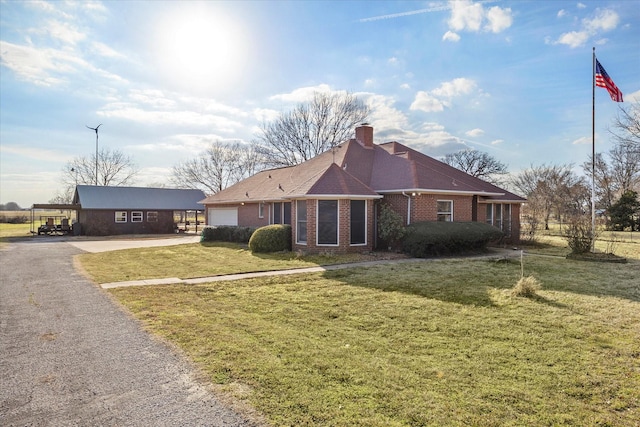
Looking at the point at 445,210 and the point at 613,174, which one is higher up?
the point at 613,174

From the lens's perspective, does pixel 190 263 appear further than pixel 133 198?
No

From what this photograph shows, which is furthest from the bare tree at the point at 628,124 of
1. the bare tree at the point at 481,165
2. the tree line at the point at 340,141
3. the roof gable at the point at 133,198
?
the roof gable at the point at 133,198

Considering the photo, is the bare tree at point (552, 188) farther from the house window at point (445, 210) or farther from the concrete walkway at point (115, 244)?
the concrete walkway at point (115, 244)

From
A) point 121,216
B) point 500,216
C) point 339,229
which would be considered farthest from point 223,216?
point 500,216

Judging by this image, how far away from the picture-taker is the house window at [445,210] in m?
18.2

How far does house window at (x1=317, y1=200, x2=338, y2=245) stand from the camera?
54.9 feet

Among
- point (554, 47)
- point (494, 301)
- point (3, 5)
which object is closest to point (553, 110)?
point (554, 47)

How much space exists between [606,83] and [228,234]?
20667mm

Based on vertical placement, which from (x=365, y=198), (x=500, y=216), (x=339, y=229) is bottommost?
(x=339, y=229)

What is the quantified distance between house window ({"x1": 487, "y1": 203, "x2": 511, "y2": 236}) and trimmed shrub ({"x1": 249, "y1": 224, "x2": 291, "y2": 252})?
11073mm

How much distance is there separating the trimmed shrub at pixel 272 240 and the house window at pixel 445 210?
701cm

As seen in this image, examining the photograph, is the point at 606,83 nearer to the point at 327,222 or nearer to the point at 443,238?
the point at 443,238

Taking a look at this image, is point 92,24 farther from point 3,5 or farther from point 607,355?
point 607,355

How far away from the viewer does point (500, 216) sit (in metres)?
21.8
